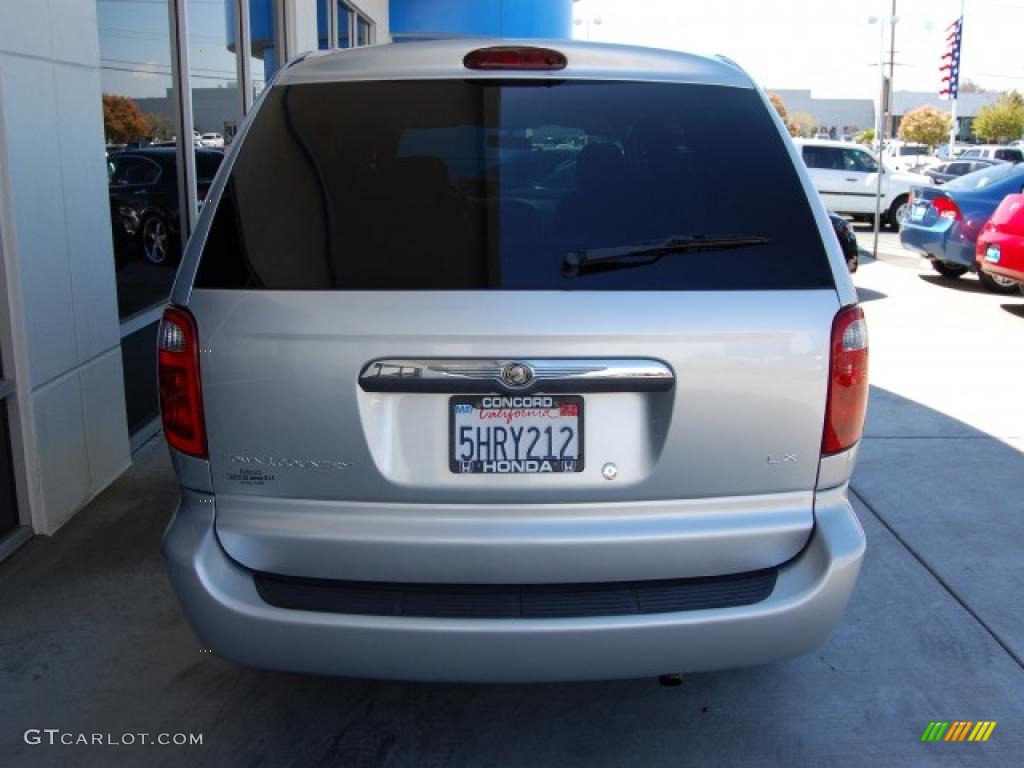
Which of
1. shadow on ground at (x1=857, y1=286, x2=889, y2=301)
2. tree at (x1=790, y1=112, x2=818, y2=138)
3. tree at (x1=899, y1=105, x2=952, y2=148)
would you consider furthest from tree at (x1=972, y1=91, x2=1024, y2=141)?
shadow on ground at (x1=857, y1=286, x2=889, y2=301)

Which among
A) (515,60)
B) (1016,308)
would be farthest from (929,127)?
(515,60)

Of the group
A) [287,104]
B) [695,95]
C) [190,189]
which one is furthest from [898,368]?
[287,104]

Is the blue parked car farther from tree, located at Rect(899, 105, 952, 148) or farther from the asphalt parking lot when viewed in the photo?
tree, located at Rect(899, 105, 952, 148)

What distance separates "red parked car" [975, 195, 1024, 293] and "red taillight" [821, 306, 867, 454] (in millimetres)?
9233

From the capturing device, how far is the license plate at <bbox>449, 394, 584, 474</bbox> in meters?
2.61

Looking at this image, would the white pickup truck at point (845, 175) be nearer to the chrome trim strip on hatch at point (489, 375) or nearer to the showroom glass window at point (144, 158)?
the showroom glass window at point (144, 158)

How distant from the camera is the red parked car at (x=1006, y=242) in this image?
11.0 metres

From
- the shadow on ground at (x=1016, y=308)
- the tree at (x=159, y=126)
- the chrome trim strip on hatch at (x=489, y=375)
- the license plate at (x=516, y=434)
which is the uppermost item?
the tree at (x=159, y=126)

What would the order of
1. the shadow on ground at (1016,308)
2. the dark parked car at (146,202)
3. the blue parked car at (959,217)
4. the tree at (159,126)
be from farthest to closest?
the blue parked car at (959,217) → the shadow on ground at (1016,308) → the tree at (159,126) → the dark parked car at (146,202)

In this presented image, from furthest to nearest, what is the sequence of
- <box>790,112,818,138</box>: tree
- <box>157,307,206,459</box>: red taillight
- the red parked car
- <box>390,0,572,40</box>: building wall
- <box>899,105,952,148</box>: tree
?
<box>790,112,818,138</box>: tree → <box>899,105,952,148</box>: tree → <box>390,0,572,40</box>: building wall → the red parked car → <box>157,307,206,459</box>: red taillight

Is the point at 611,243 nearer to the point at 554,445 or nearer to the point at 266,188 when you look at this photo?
the point at 554,445

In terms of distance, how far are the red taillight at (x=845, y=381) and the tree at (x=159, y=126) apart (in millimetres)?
4825

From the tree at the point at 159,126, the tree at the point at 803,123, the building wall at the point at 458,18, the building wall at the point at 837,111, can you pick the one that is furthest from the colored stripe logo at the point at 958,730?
the building wall at the point at 837,111

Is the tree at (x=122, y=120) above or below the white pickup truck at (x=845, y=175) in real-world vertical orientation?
above
